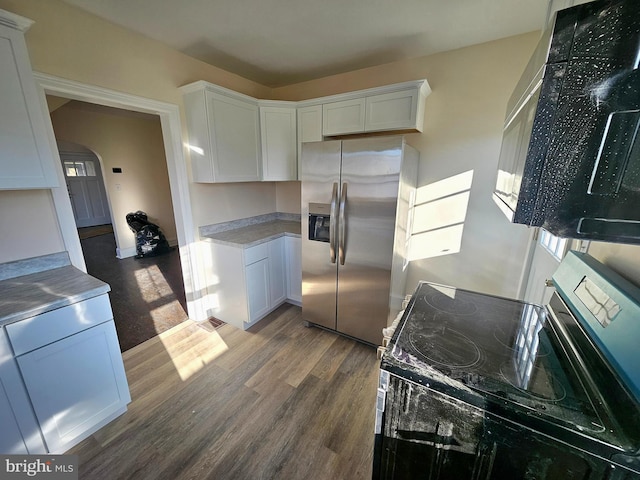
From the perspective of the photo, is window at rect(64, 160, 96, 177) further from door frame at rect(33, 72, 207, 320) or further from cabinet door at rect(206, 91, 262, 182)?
cabinet door at rect(206, 91, 262, 182)

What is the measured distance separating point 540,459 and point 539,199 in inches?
27.9

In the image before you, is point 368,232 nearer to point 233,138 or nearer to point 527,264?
point 527,264

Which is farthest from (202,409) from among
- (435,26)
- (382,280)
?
(435,26)

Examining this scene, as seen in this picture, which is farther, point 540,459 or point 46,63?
point 46,63

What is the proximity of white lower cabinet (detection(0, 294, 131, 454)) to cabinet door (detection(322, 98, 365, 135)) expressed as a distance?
91.3 inches

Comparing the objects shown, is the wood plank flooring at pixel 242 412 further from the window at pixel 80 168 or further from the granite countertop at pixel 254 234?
the window at pixel 80 168

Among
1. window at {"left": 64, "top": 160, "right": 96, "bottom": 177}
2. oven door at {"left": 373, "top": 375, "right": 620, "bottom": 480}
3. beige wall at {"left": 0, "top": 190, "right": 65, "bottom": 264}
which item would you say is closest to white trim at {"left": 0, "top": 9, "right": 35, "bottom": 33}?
beige wall at {"left": 0, "top": 190, "right": 65, "bottom": 264}

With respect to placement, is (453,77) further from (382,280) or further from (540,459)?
(540,459)

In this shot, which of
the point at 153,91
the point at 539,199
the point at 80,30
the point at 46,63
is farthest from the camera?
the point at 153,91

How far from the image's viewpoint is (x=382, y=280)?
2.16 metres

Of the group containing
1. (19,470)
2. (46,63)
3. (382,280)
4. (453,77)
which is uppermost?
(453,77)

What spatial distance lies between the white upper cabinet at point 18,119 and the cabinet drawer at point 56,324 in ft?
2.35

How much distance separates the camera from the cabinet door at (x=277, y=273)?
109 inches

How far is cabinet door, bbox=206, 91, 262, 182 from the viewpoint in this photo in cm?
237
